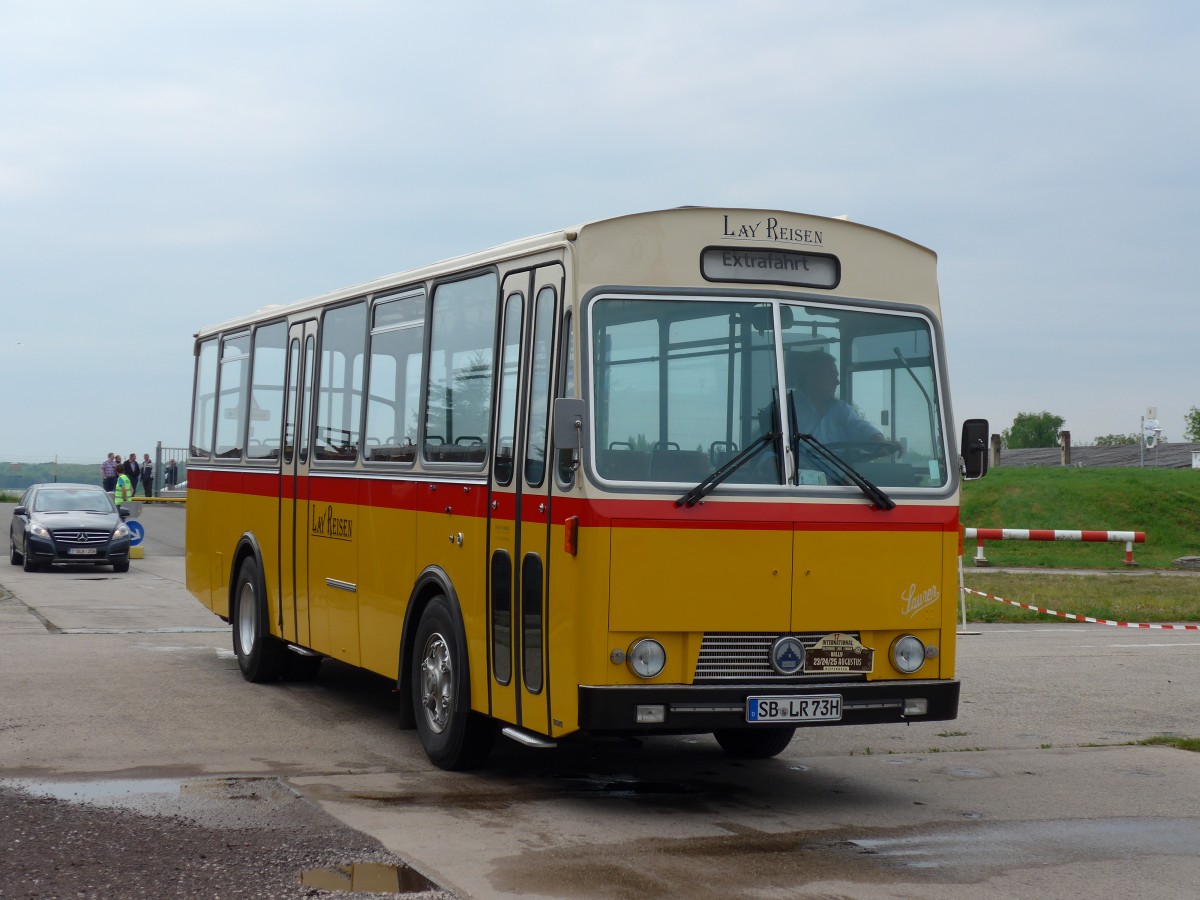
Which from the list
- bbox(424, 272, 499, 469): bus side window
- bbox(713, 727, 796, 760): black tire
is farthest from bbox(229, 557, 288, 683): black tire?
bbox(713, 727, 796, 760): black tire

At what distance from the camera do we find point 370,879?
6.59 m

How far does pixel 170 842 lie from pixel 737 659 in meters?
2.88

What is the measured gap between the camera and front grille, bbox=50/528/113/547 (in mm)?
26531

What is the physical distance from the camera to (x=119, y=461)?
163 feet

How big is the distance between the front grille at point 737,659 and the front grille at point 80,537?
20721 millimetres

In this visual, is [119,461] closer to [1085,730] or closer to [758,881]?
[1085,730]

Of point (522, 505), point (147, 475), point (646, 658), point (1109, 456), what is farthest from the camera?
point (1109, 456)

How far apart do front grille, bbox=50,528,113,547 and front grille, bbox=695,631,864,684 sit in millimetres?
20721

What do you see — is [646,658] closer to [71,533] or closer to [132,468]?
[71,533]

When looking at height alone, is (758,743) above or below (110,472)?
below

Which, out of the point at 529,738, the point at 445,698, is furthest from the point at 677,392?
the point at 445,698

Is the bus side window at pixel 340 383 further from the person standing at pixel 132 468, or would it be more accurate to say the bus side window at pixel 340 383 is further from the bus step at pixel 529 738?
the person standing at pixel 132 468

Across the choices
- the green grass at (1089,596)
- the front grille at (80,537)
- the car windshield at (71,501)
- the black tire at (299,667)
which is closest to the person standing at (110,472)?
the car windshield at (71,501)

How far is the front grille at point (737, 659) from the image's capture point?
800cm
